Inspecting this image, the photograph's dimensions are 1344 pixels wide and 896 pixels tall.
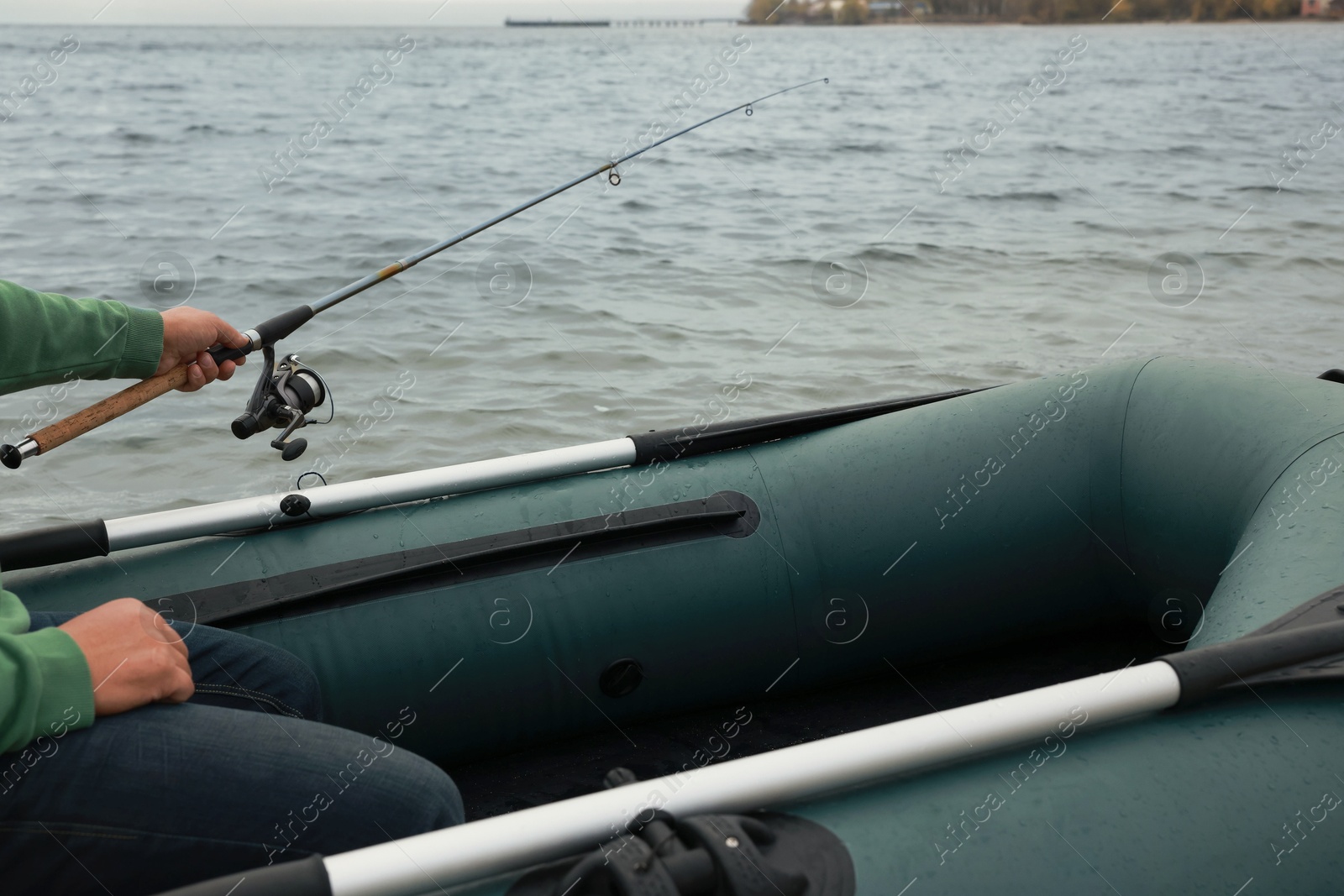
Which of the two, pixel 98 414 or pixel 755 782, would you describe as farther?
pixel 98 414

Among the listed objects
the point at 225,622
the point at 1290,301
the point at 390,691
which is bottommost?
the point at 1290,301

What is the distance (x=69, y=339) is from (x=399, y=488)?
578mm

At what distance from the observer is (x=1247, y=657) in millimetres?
1236

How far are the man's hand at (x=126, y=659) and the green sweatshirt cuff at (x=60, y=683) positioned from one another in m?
0.01

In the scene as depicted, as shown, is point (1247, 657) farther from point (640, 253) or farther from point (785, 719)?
point (640, 253)

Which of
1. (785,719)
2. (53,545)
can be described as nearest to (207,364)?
(53,545)

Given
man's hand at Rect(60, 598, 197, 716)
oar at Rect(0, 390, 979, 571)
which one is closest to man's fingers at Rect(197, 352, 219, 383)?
oar at Rect(0, 390, 979, 571)

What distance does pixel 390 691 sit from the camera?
1.71 meters

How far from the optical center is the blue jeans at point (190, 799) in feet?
3.36

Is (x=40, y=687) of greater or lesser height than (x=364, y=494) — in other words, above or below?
above

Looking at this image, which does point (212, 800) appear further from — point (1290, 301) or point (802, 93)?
point (802, 93)

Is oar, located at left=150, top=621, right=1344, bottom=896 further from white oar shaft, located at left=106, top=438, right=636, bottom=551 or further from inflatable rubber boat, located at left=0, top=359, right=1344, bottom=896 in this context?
white oar shaft, located at left=106, top=438, right=636, bottom=551

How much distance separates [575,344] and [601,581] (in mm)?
3227

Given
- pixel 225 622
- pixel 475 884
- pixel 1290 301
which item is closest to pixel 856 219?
pixel 1290 301
